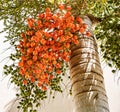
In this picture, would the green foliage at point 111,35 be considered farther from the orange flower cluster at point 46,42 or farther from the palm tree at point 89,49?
the orange flower cluster at point 46,42

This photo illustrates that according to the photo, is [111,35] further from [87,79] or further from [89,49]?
[87,79]

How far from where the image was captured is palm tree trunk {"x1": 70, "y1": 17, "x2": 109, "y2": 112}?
96 cm

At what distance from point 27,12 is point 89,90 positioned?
0.49m

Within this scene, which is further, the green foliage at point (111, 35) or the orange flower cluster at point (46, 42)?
the green foliage at point (111, 35)

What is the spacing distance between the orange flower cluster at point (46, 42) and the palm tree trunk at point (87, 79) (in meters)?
0.05

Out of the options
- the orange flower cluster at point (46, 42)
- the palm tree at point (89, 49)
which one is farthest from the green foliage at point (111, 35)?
the orange flower cluster at point (46, 42)

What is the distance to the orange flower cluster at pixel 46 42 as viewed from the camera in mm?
990

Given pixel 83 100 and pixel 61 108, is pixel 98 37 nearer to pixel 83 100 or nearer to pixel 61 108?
pixel 83 100

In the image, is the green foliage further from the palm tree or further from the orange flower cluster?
the orange flower cluster

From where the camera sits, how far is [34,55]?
99 centimetres

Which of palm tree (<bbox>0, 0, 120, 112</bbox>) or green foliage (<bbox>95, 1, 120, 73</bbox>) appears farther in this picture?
green foliage (<bbox>95, 1, 120, 73</bbox>)

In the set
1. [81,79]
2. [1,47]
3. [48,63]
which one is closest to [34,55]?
[48,63]

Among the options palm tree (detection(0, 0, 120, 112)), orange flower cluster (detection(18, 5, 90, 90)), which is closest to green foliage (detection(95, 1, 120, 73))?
palm tree (detection(0, 0, 120, 112))

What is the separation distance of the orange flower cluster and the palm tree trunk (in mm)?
48
